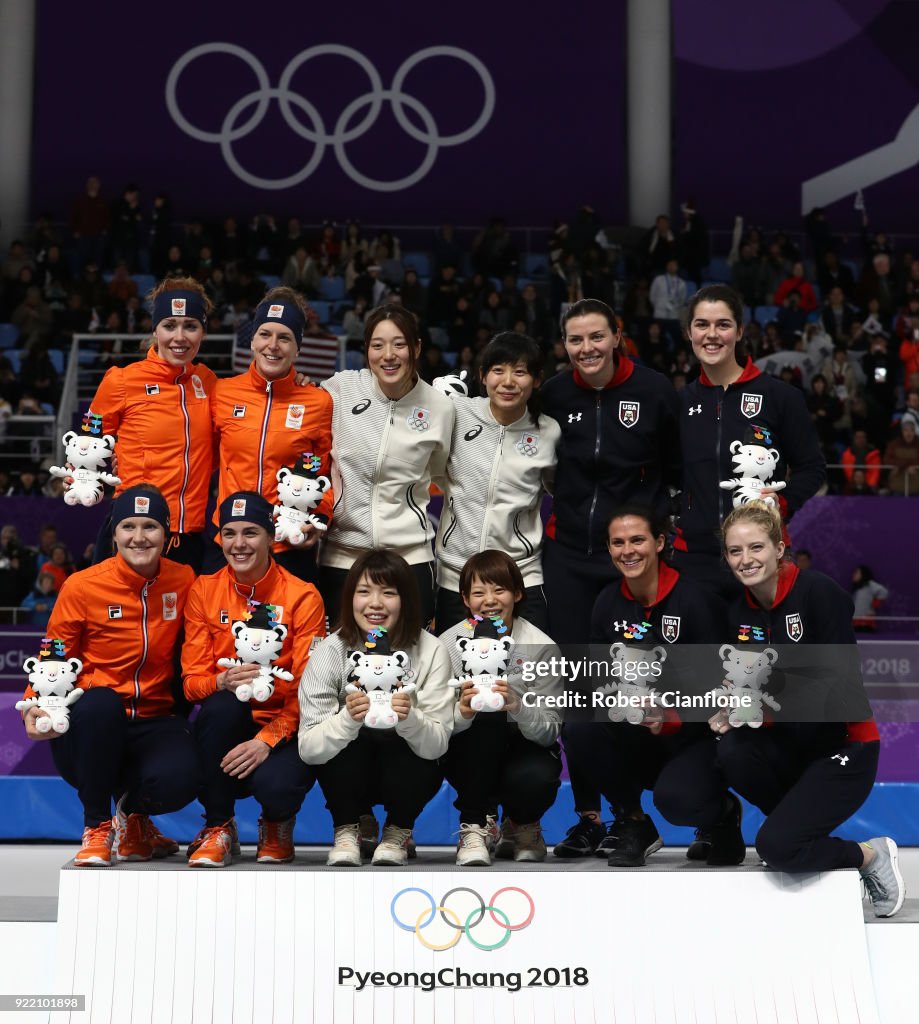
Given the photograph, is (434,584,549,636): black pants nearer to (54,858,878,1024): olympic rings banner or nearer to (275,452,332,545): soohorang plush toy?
(275,452,332,545): soohorang plush toy

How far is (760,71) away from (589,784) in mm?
14767

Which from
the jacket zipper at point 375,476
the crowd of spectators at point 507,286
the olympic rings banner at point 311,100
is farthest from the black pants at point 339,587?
the olympic rings banner at point 311,100

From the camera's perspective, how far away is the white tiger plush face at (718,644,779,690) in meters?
4.54

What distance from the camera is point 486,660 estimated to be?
180 inches

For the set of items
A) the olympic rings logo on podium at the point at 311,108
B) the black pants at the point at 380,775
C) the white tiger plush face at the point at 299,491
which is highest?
the olympic rings logo on podium at the point at 311,108

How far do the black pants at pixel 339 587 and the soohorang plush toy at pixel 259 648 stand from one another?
45cm

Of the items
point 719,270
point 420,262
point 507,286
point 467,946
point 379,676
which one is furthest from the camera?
point 719,270

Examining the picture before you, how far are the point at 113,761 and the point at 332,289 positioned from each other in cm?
1234

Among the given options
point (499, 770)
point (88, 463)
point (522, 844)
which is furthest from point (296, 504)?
point (522, 844)

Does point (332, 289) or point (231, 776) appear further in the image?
point (332, 289)

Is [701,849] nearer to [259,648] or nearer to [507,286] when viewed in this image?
[259,648]

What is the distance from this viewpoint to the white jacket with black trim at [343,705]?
14.9 ft

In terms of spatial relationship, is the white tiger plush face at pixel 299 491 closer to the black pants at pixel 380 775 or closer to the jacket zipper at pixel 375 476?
the jacket zipper at pixel 375 476

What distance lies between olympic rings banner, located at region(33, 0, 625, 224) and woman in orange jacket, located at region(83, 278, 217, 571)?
12852 millimetres
